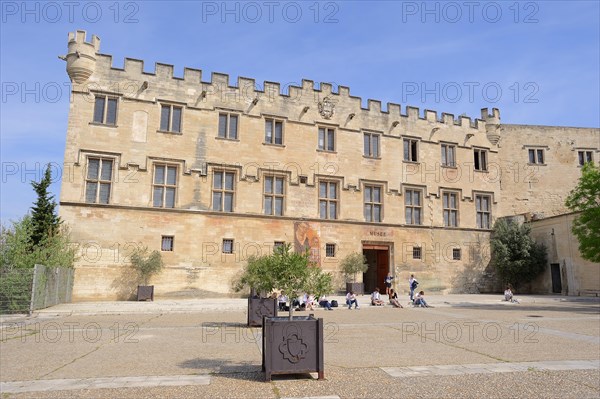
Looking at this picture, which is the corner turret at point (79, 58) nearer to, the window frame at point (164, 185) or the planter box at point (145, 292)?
the window frame at point (164, 185)

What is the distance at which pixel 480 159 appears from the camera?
33000 millimetres

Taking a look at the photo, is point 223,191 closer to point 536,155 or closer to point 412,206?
point 412,206

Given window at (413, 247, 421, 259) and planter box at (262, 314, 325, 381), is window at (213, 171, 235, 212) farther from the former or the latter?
planter box at (262, 314, 325, 381)

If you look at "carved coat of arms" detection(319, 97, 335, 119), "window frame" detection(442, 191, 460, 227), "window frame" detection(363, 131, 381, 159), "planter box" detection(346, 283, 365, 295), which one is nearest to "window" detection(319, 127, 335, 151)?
"carved coat of arms" detection(319, 97, 335, 119)

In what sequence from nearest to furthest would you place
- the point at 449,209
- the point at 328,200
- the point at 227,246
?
the point at 227,246 < the point at 328,200 < the point at 449,209

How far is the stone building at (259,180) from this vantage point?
2273cm

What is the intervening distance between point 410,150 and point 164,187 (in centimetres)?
1654

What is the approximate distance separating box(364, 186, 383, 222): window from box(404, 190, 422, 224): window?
6.69 feet

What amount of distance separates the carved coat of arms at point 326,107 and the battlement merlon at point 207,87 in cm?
24

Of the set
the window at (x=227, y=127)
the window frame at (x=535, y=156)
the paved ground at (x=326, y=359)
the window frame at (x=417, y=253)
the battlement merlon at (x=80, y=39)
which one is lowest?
the paved ground at (x=326, y=359)

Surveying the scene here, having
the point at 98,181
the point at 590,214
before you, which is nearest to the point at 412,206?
the point at 590,214

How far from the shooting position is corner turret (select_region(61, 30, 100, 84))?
896 inches

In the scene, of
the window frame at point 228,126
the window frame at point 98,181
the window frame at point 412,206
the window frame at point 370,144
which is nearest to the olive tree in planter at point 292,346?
the window frame at point 98,181

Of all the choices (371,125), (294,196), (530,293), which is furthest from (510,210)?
(294,196)
